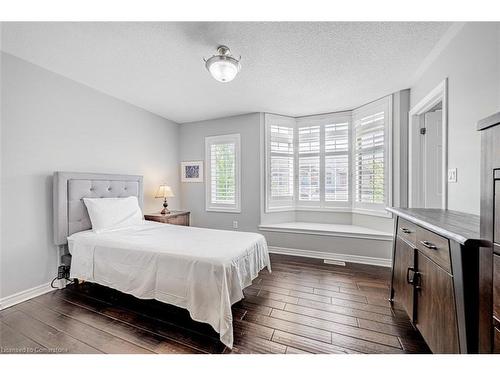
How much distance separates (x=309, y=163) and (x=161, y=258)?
10.0 ft

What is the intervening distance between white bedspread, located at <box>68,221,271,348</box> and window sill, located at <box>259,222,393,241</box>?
4.06 feet

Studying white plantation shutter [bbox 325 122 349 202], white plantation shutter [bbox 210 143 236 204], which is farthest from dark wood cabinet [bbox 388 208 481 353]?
white plantation shutter [bbox 210 143 236 204]

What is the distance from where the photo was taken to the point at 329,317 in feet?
5.86

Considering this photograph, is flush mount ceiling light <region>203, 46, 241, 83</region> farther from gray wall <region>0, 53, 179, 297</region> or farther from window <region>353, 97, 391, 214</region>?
window <region>353, 97, 391, 214</region>

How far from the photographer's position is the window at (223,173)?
3852 millimetres

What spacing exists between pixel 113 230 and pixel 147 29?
2.11 metres

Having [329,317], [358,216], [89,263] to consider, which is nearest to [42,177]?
[89,263]

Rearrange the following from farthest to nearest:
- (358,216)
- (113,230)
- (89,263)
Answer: (358,216), (113,230), (89,263)

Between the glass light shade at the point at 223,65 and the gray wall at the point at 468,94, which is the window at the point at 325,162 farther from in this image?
the glass light shade at the point at 223,65

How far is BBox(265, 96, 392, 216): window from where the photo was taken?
328cm

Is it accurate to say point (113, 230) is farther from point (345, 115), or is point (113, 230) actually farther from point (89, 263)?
point (345, 115)

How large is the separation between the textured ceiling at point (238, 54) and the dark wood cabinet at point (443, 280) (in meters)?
1.54

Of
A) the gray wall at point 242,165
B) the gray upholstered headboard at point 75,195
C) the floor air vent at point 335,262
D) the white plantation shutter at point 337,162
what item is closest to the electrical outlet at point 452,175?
the floor air vent at point 335,262

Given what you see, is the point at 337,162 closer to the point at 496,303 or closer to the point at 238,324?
the point at 238,324
